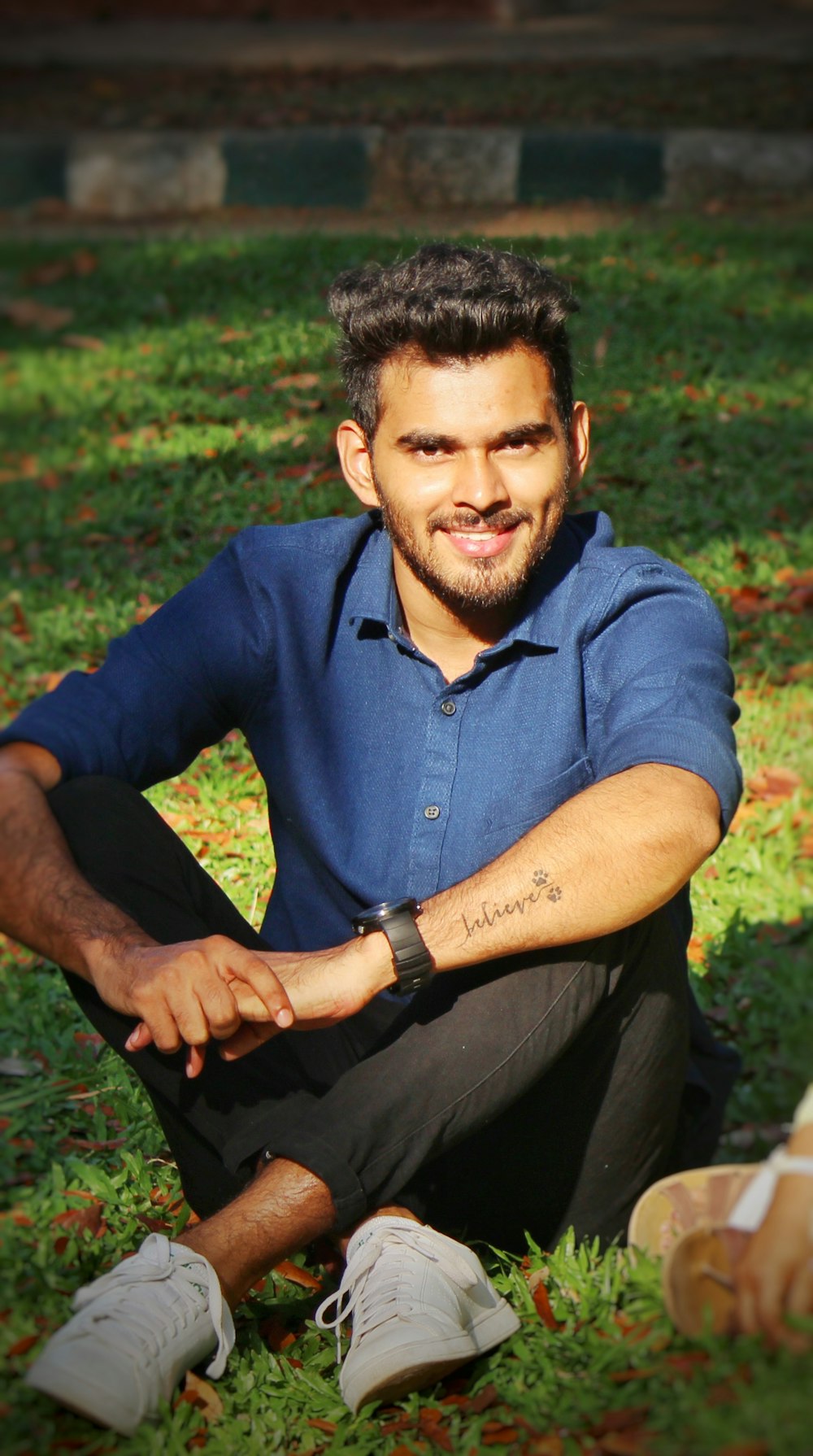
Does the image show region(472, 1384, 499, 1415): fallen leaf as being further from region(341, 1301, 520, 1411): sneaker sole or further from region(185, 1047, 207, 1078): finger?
region(185, 1047, 207, 1078): finger

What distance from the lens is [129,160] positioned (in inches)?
395

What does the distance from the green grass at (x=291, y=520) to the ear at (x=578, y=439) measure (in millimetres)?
1321

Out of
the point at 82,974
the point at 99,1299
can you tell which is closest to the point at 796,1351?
the point at 99,1299

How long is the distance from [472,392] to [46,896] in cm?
121

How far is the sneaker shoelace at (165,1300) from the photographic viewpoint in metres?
2.18

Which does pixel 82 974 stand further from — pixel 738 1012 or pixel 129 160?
pixel 129 160

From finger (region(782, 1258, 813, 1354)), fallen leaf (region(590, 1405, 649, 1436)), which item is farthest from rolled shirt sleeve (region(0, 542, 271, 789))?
finger (region(782, 1258, 813, 1354))

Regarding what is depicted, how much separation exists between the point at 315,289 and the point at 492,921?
6.17 meters

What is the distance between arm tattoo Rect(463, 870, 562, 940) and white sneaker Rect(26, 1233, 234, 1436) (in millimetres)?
658

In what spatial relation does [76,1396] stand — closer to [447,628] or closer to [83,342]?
[447,628]

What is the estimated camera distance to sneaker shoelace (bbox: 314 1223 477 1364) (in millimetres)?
2271

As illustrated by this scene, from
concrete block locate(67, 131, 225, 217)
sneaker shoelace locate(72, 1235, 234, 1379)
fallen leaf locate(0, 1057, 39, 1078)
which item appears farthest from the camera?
concrete block locate(67, 131, 225, 217)

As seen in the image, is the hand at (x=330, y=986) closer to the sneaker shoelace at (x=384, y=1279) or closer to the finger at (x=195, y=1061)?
the finger at (x=195, y=1061)

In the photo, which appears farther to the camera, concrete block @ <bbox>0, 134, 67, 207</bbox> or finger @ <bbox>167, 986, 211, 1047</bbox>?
concrete block @ <bbox>0, 134, 67, 207</bbox>
